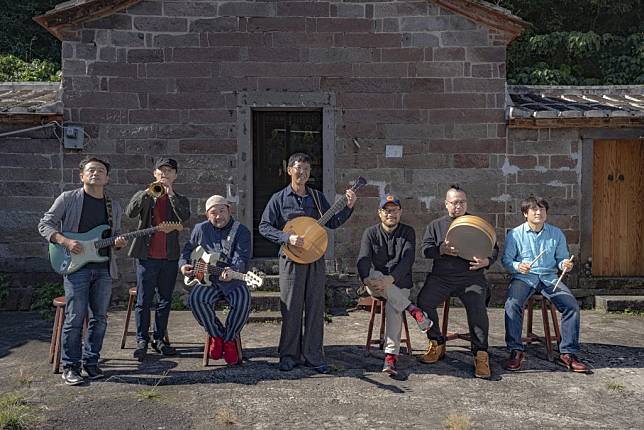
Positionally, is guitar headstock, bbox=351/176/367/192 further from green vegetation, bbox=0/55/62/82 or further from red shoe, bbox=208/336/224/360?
green vegetation, bbox=0/55/62/82

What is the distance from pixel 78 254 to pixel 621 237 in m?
7.17

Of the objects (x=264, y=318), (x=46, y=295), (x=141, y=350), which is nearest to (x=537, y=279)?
(x=264, y=318)

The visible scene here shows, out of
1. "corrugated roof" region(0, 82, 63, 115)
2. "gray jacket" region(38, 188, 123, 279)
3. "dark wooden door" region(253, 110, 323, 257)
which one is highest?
"corrugated roof" region(0, 82, 63, 115)

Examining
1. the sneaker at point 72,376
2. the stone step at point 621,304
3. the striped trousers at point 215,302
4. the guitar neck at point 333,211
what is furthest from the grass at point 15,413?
the stone step at point 621,304

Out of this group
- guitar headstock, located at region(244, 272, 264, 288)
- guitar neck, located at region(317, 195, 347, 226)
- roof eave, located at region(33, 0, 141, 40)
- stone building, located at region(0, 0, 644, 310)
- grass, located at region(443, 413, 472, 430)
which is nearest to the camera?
grass, located at region(443, 413, 472, 430)

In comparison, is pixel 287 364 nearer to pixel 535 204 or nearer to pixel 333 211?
pixel 333 211

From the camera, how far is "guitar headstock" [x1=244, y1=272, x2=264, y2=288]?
5.26 m

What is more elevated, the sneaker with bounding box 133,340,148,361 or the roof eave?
the roof eave

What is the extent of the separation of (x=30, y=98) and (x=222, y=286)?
5.05 m

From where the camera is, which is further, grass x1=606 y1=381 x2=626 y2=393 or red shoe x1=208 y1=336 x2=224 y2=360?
red shoe x1=208 y1=336 x2=224 y2=360

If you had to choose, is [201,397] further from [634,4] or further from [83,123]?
[634,4]

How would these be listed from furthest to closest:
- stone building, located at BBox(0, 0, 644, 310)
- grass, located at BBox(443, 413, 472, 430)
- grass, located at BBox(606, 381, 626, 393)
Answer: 1. stone building, located at BBox(0, 0, 644, 310)
2. grass, located at BBox(606, 381, 626, 393)
3. grass, located at BBox(443, 413, 472, 430)

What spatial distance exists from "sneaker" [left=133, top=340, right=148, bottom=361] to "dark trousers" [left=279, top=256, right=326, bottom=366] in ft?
4.17

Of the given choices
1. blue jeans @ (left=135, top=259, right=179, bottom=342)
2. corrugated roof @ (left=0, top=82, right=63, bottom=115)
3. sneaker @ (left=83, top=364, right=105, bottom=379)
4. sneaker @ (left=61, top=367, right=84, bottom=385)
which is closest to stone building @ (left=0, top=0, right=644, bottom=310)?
corrugated roof @ (left=0, top=82, right=63, bottom=115)
